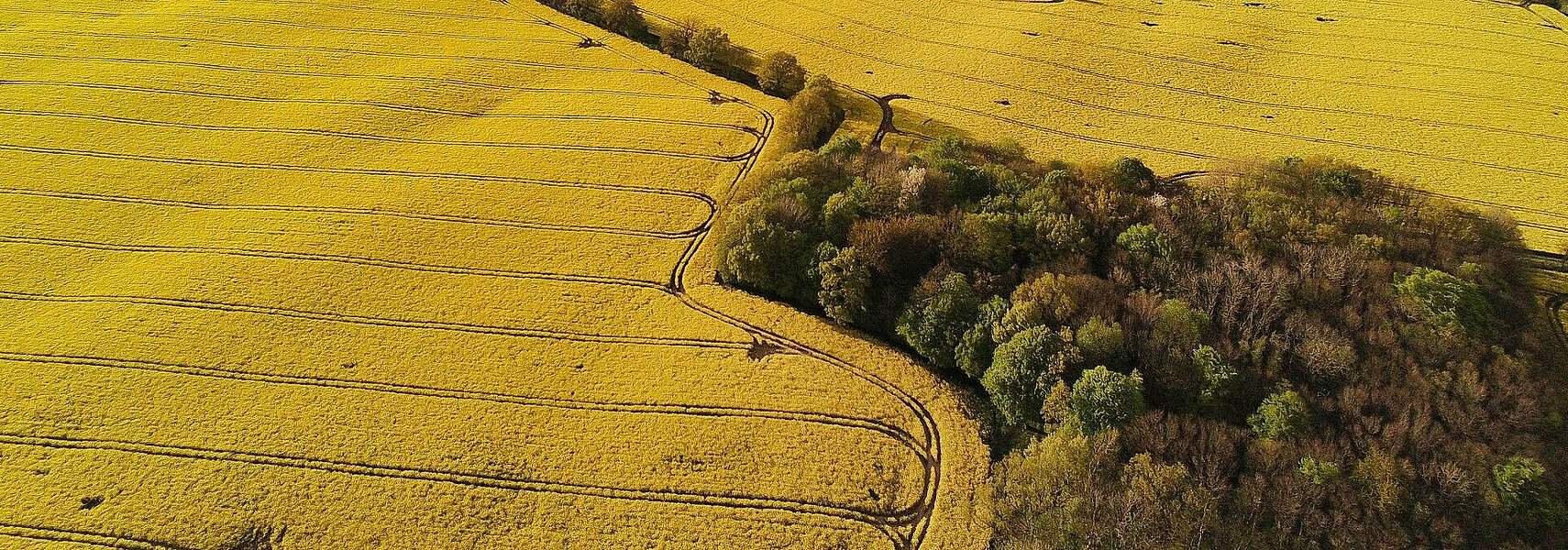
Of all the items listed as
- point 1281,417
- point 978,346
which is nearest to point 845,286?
point 978,346

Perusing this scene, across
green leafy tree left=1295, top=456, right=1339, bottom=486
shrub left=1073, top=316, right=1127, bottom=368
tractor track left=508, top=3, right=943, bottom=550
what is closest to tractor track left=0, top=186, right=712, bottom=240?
tractor track left=508, top=3, right=943, bottom=550

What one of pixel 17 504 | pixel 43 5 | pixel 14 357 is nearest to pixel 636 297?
pixel 17 504

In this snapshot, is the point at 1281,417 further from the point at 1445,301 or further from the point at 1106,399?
the point at 1445,301

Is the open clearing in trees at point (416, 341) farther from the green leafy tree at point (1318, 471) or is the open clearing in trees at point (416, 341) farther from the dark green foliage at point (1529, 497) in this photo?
the dark green foliage at point (1529, 497)

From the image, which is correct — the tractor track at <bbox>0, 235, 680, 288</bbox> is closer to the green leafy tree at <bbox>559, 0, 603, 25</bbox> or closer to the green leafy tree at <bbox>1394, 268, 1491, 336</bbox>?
the green leafy tree at <bbox>1394, 268, 1491, 336</bbox>

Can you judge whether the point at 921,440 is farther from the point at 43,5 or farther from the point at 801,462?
the point at 43,5

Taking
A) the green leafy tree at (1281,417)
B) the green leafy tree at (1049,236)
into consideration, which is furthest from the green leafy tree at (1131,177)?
the green leafy tree at (1281,417)
